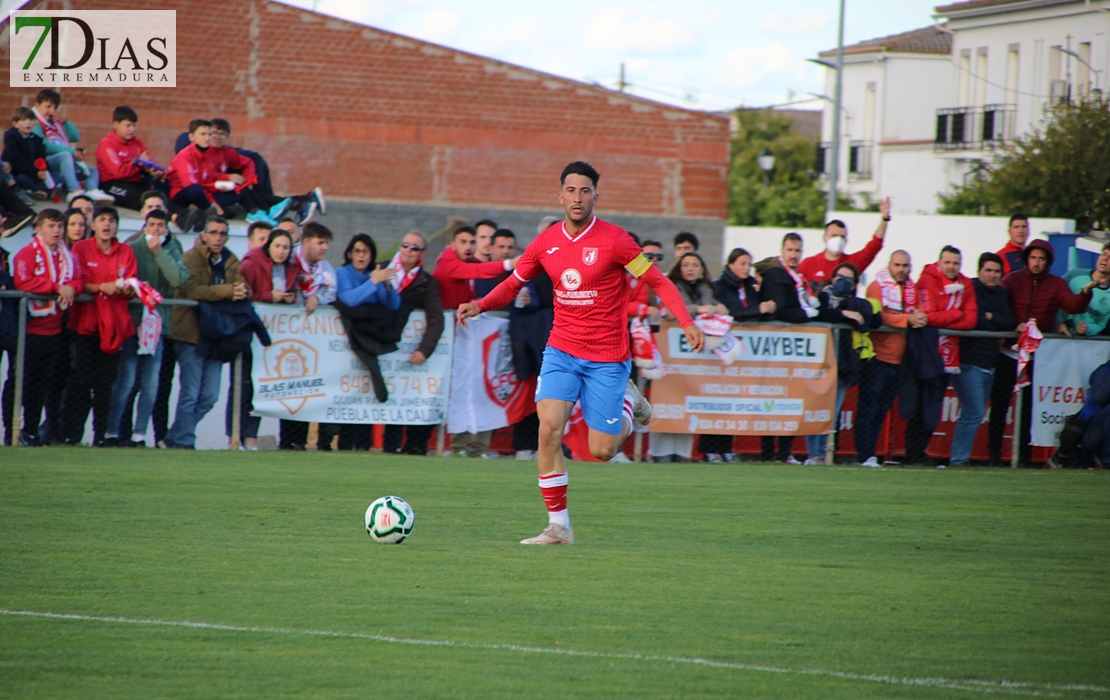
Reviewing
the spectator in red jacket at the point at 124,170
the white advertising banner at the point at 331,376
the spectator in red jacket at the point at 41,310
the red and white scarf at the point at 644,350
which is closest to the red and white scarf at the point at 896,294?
the red and white scarf at the point at 644,350

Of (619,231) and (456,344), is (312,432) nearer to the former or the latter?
(456,344)

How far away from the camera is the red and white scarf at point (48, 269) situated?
12.5m

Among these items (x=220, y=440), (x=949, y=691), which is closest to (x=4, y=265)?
(x=220, y=440)

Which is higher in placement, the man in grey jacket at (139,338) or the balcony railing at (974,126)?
the balcony railing at (974,126)

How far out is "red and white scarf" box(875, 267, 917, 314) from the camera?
14.4m

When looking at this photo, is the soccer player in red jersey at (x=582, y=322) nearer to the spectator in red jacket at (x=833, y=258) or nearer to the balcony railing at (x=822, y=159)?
the spectator in red jacket at (x=833, y=258)

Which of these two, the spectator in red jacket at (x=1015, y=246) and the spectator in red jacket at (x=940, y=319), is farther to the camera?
the spectator in red jacket at (x=1015, y=246)

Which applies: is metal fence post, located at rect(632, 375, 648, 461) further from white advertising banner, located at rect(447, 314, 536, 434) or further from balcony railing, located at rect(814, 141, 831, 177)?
balcony railing, located at rect(814, 141, 831, 177)

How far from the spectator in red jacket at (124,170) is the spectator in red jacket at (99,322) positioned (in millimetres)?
3496

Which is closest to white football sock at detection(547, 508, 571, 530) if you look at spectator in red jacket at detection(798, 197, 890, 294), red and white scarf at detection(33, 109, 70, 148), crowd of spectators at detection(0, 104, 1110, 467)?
crowd of spectators at detection(0, 104, 1110, 467)

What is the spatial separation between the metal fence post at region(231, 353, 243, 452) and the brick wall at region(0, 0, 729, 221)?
1907cm

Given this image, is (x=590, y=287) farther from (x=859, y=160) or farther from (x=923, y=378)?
(x=859, y=160)

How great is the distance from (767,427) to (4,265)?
827 centimetres

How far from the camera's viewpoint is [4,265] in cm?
1292
